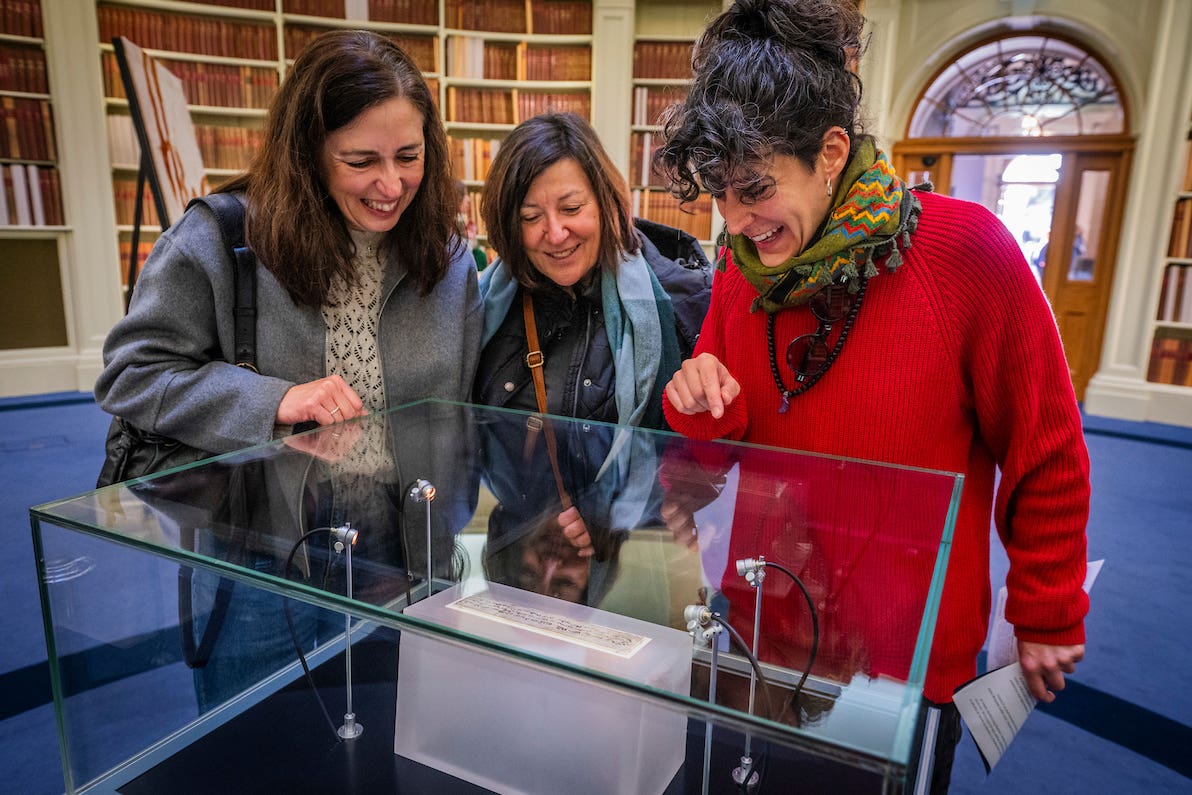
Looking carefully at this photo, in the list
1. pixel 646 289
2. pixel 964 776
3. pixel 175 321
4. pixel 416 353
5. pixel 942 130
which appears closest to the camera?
pixel 175 321

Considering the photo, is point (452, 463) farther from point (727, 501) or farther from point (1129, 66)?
point (1129, 66)

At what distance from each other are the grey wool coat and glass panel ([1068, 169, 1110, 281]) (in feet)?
22.7

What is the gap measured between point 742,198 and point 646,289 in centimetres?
71

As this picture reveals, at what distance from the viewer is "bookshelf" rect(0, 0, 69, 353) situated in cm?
555

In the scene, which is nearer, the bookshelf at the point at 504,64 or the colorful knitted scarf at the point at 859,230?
the colorful knitted scarf at the point at 859,230

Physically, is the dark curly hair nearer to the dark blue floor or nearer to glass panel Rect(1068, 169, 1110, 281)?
the dark blue floor

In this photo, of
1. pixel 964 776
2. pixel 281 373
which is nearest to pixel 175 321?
pixel 281 373

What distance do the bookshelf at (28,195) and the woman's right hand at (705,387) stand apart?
612 centimetres

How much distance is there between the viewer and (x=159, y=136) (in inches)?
105

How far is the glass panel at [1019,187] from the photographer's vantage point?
6730 mm

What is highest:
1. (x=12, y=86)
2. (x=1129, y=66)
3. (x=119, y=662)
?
(x=1129, y=66)

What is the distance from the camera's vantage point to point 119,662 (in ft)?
3.26

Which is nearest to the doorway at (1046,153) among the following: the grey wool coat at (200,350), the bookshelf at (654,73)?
the bookshelf at (654,73)

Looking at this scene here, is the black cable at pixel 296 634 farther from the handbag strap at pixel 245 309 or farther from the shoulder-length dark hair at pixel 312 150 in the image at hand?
the shoulder-length dark hair at pixel 312 150
